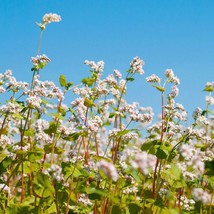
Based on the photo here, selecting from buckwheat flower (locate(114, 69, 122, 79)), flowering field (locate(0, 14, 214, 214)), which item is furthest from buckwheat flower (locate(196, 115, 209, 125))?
buckwheat flower (locate(114, 69, 122, 79))

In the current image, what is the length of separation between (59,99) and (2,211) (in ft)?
5.66

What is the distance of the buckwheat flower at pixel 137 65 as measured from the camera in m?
6.98

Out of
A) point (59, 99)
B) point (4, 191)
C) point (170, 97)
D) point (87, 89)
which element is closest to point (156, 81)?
point (170, 97)

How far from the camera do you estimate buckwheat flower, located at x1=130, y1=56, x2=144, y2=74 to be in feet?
22.9

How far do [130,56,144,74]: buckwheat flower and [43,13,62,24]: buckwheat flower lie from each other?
53.8 inches

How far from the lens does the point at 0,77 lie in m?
7.19

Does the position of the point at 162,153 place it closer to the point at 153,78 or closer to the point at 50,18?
the point at 153,78

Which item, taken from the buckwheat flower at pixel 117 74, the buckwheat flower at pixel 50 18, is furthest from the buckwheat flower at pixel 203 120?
the buckwheat flower at pixel 50 18

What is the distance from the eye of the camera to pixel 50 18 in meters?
7.05

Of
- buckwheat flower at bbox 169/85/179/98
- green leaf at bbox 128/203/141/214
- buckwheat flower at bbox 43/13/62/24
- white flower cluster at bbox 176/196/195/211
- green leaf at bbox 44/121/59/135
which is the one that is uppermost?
buckwheat flower at bbox 43/13/62/24

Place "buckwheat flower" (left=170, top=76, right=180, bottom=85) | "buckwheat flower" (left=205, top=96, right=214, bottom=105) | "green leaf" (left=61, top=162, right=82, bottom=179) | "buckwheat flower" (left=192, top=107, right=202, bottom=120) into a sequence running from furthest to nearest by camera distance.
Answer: "buckwheat flower" (left=205, top=96, right=214, bottom=105), "buckwheat flower" (left=170, top=76, right=180, bottom=85), "buckwheat flower" (left=192, top=107, right=202, bottom=120), "green leaf" (left=61, top=162, right=82, bottom=179)

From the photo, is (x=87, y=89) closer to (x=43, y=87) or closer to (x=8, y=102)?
(x=43, y=87)

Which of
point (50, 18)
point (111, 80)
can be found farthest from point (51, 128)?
point (50, 18)

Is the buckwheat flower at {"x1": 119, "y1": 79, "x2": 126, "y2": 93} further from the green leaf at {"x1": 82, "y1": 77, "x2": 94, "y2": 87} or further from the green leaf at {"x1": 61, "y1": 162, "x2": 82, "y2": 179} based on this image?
the green leaf at {"x1": 61, "y1": 162, "x2": 82, "y2": 179}
